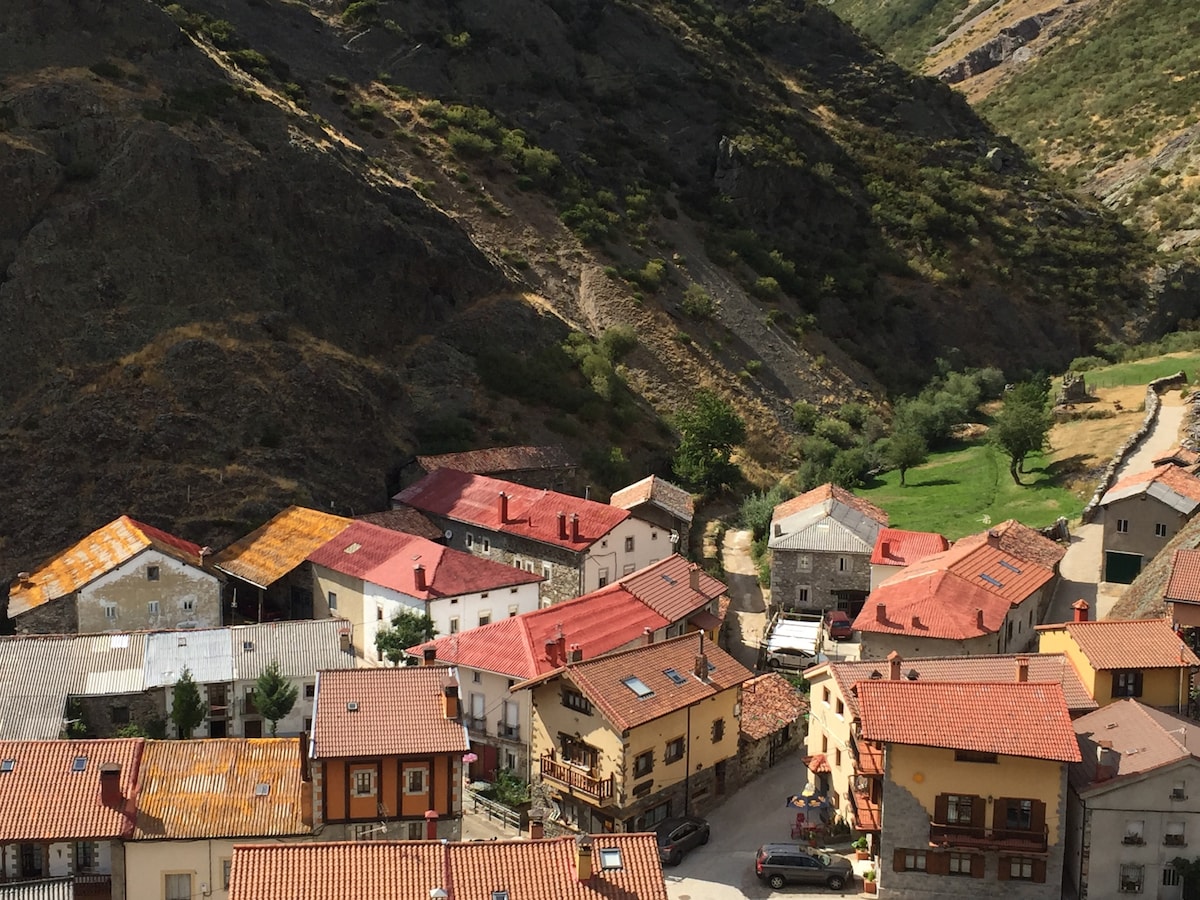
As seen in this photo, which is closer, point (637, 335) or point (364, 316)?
point (364, 316)

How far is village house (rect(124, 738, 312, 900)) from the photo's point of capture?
3916 centimetres

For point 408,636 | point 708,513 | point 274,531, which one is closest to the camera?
point 408,636

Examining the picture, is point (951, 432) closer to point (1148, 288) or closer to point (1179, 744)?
point (1148, 288)

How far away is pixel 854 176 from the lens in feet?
427

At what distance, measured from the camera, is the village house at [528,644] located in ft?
167

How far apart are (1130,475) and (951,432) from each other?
2584cm

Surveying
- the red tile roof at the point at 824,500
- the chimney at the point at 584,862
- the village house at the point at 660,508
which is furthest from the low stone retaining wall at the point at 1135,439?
the chimney at the point at 584,862

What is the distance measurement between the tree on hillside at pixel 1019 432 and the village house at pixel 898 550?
649 inches

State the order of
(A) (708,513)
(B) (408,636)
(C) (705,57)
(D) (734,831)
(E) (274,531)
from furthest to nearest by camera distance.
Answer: (C) (705,57) → (A) (708,513) → (E) (274,531) → (B) (408,636) → (D) (734,831)

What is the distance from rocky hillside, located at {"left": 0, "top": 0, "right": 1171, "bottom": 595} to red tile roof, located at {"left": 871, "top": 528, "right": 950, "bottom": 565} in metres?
22.8

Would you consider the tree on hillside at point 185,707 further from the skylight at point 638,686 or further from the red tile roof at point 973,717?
the red tile roof at point 973,717

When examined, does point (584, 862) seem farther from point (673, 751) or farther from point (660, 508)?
point (660, 508)

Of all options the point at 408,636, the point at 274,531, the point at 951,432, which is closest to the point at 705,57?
the point at 951,432

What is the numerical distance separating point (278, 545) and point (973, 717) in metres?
37.9
